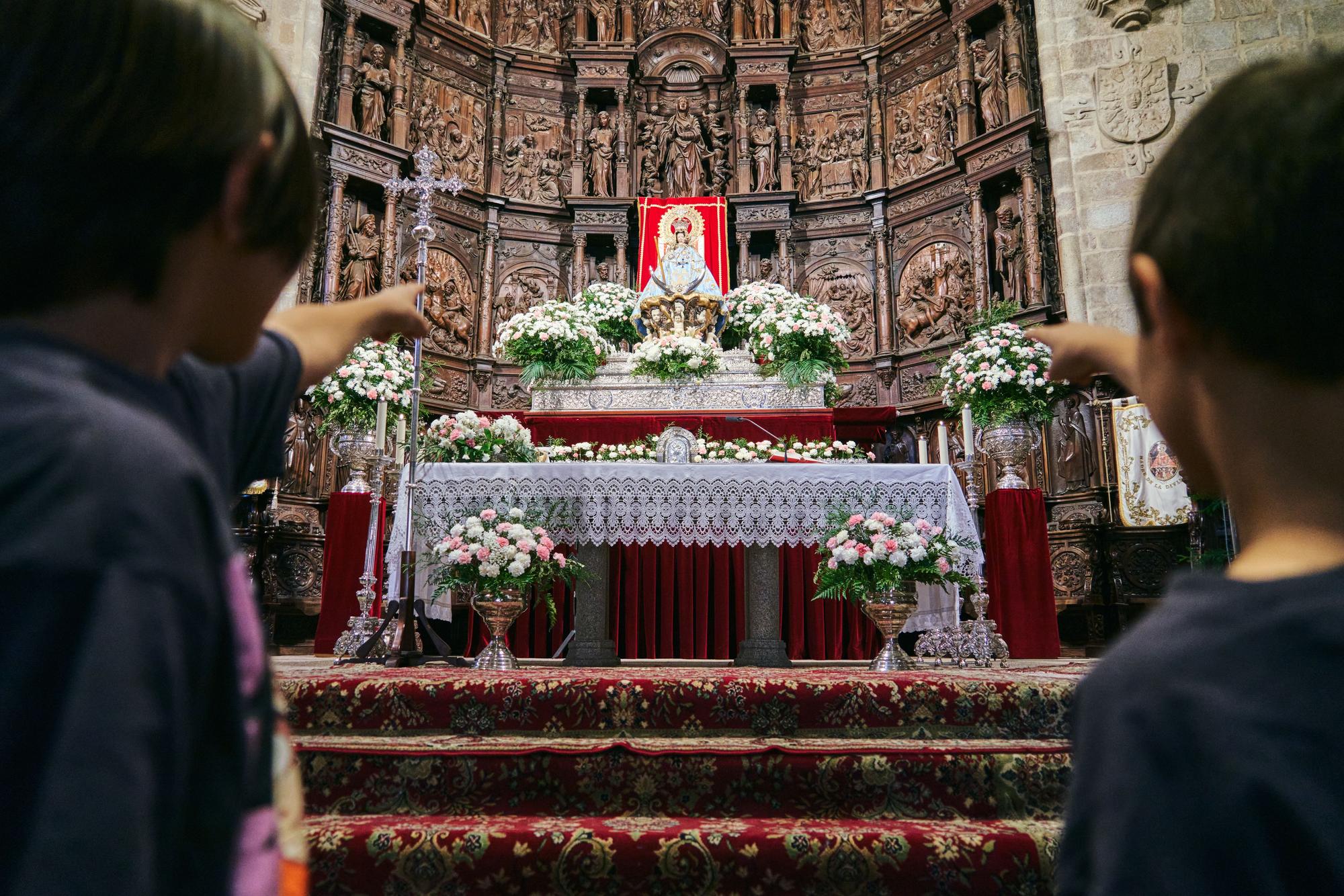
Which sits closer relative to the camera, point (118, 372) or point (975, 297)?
point (118, 372)

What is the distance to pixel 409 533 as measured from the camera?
4.71 m

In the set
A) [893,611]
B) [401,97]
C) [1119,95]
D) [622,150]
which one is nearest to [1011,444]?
[893,611]

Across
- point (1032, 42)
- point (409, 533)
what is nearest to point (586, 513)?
point (409, 533)

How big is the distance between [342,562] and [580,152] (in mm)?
7162

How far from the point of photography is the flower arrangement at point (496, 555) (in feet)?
14.5

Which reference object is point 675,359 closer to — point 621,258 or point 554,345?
point 554,345

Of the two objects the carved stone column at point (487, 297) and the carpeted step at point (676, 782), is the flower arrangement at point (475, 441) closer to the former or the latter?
the carpeted step at point (676, 782)

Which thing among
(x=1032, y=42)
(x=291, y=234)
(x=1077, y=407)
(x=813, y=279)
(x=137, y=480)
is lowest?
(x=137, y=480)

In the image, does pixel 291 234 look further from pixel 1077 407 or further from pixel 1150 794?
pixel 1077 407

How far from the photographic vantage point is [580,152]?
11.5m

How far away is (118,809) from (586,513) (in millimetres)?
4658

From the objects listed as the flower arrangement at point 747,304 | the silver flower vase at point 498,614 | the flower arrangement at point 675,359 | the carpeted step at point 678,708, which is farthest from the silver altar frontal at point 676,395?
the carpeted step at point 678,708

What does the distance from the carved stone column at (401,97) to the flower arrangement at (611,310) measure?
357 cm

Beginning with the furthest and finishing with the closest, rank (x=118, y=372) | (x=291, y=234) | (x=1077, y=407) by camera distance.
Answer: (x=1077, y=407) → (x=291, y=234) → (x=118, y=372)
